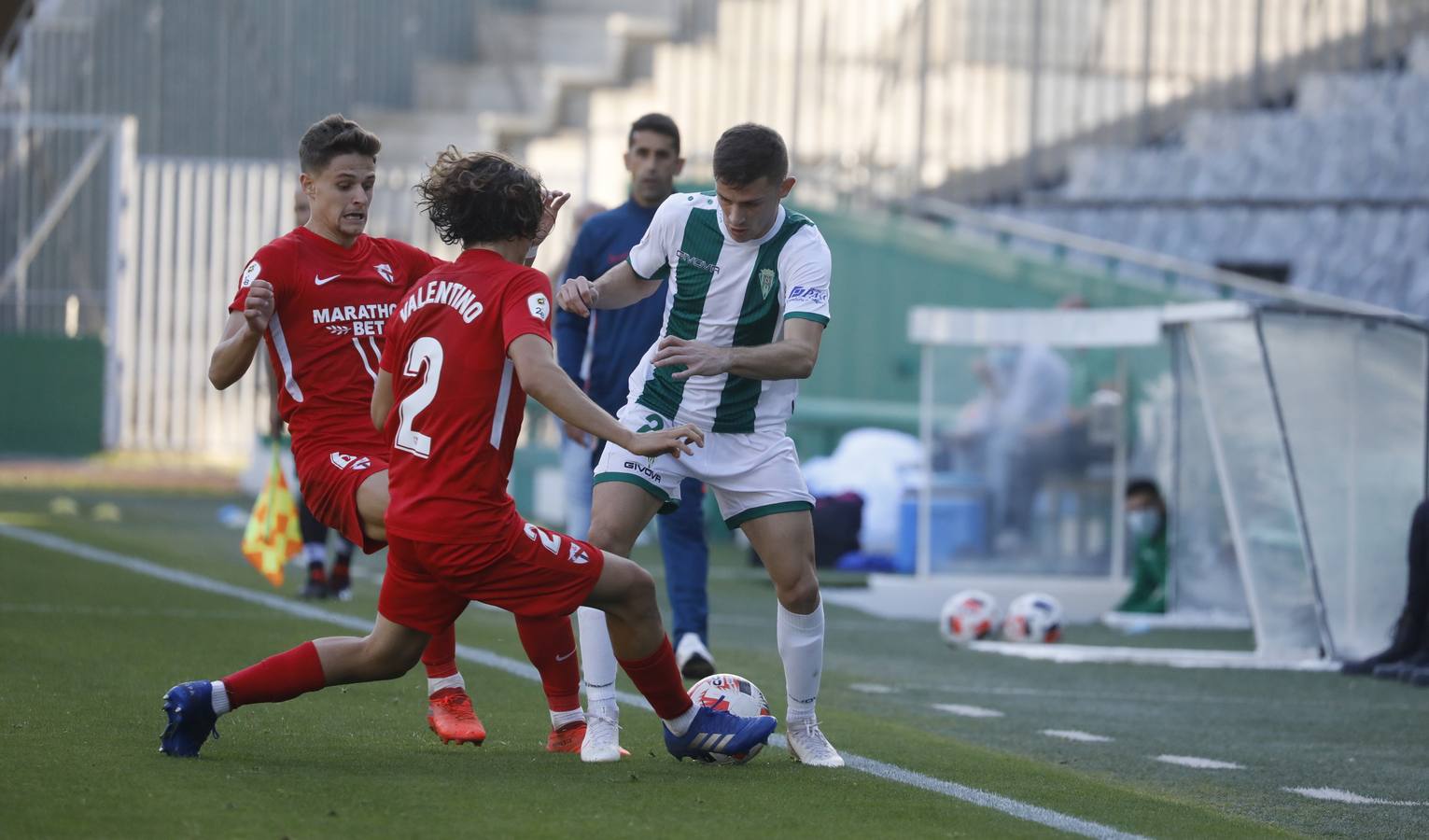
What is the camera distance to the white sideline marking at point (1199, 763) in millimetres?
6391

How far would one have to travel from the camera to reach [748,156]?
18.0ft

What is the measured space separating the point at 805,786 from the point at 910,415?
12.1 metres

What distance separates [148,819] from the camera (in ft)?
A: 14.4

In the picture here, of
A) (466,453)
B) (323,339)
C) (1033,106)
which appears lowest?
(466,453)

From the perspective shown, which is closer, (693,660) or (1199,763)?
(1199,763)

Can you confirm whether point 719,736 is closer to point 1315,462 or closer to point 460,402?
point 460,402

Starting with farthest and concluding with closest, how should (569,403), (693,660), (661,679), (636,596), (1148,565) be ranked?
(1148,565) < (693,660) < (661,679) < (636,596) < (569,403)

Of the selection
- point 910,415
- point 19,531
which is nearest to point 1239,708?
point 19,531

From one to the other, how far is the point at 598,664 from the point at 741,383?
88cm

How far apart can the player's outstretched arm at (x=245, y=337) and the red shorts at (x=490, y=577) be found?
0.74 meters

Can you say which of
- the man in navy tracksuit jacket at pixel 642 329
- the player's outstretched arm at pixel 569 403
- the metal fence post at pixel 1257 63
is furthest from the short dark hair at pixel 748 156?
the metal fence post at pixel 1257 63

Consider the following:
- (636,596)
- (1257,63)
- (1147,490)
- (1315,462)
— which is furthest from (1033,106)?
(636,596)

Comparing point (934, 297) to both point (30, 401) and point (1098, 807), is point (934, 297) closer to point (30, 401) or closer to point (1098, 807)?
point (30, 401)

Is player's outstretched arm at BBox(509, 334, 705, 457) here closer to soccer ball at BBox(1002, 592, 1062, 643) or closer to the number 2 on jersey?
the number 2 on jersey
